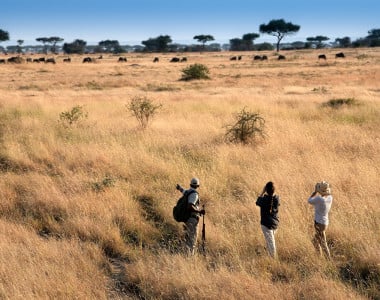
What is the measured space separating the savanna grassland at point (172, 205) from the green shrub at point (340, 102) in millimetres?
2299

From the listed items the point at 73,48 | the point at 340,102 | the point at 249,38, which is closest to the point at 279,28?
the point at 249,38

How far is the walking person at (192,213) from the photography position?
5.54m

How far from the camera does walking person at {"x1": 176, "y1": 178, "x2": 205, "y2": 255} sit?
5.54m

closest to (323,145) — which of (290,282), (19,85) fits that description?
(290,282)

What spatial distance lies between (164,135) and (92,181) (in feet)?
15.2

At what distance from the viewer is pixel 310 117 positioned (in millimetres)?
15656

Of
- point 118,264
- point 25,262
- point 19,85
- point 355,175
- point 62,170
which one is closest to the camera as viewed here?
point 25,262

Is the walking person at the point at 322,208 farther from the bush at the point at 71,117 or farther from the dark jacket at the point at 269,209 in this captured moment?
the bush at the point at 71,117

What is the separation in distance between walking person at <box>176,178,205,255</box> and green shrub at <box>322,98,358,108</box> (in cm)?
1349

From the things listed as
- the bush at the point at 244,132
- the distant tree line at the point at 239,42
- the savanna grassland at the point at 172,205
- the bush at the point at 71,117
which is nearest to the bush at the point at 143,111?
the savanna grassland at the point at 172,205

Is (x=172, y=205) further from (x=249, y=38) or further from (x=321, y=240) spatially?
(x=249, y=38)

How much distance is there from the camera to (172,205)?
752cm

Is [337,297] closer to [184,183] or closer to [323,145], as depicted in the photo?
[184,183]

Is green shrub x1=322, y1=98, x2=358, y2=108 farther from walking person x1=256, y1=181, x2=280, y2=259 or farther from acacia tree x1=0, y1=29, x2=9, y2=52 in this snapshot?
acacia tree x1=0, y1=29, x2=9, y2=52
